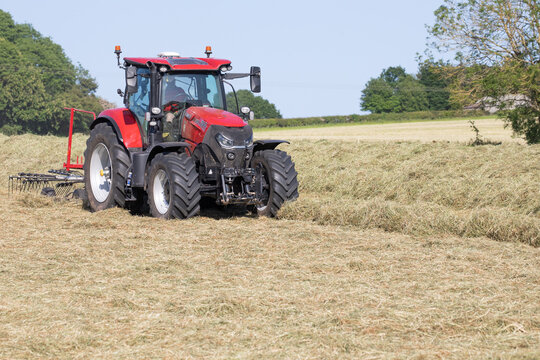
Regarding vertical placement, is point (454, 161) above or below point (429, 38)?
below

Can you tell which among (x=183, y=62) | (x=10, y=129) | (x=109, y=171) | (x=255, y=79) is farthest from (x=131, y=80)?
(x=10, y=129)

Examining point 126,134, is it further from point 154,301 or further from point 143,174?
point 154,301

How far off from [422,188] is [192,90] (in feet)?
14.2

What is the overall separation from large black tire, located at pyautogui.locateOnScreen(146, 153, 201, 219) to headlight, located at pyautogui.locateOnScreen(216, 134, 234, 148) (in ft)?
1.55

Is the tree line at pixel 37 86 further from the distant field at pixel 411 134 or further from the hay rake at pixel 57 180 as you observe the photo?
the hay rake at pixel 57 180

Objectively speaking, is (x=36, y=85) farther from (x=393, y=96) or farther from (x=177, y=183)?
(x=177, y=183)

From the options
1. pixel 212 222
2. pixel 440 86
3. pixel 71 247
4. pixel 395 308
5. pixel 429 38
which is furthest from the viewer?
pixel 440 86

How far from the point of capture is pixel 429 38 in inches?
783

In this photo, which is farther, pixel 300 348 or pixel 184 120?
pixel 184 120

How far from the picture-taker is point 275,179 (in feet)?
32.9

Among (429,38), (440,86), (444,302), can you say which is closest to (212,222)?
(444,302)

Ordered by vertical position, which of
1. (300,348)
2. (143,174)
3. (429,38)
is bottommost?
(300,348)

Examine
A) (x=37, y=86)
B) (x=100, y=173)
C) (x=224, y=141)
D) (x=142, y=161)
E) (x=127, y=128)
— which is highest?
(x=37, y=86)

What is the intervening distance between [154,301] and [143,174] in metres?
4.95
